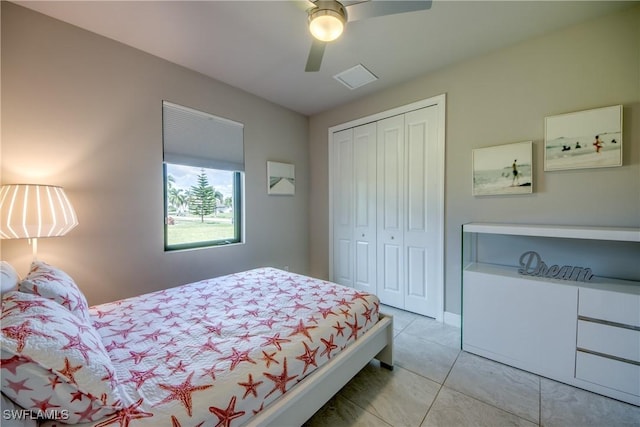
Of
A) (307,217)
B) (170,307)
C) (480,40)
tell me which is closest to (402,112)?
(480,40)

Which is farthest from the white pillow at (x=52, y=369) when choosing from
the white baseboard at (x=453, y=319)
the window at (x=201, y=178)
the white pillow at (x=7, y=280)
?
the white baseboard at (x=453, y=319)

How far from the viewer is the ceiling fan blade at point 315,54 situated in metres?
1.75

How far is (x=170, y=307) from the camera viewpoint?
5.65 ft

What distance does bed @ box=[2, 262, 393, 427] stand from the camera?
81cm

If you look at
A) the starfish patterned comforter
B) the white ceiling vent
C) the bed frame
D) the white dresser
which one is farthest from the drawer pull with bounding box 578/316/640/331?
the white ceiling vent

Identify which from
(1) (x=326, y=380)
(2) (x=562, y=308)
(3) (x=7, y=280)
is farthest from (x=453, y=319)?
(3) (x=7, y=280)

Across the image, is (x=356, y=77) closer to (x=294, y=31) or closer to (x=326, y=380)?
(x=294, y=31)

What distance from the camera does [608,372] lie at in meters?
1.59

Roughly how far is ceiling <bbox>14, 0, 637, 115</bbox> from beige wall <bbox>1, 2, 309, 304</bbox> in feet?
0.60

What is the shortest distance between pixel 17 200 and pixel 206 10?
1748 mm

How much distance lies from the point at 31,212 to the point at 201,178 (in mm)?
1420

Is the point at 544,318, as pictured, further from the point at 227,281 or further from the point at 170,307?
the point at 170,307

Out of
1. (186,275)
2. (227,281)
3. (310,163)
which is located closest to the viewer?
(227,281)

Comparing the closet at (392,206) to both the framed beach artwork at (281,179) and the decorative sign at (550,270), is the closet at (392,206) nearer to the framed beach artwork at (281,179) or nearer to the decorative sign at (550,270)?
the framed beach artwork at (281,179)
